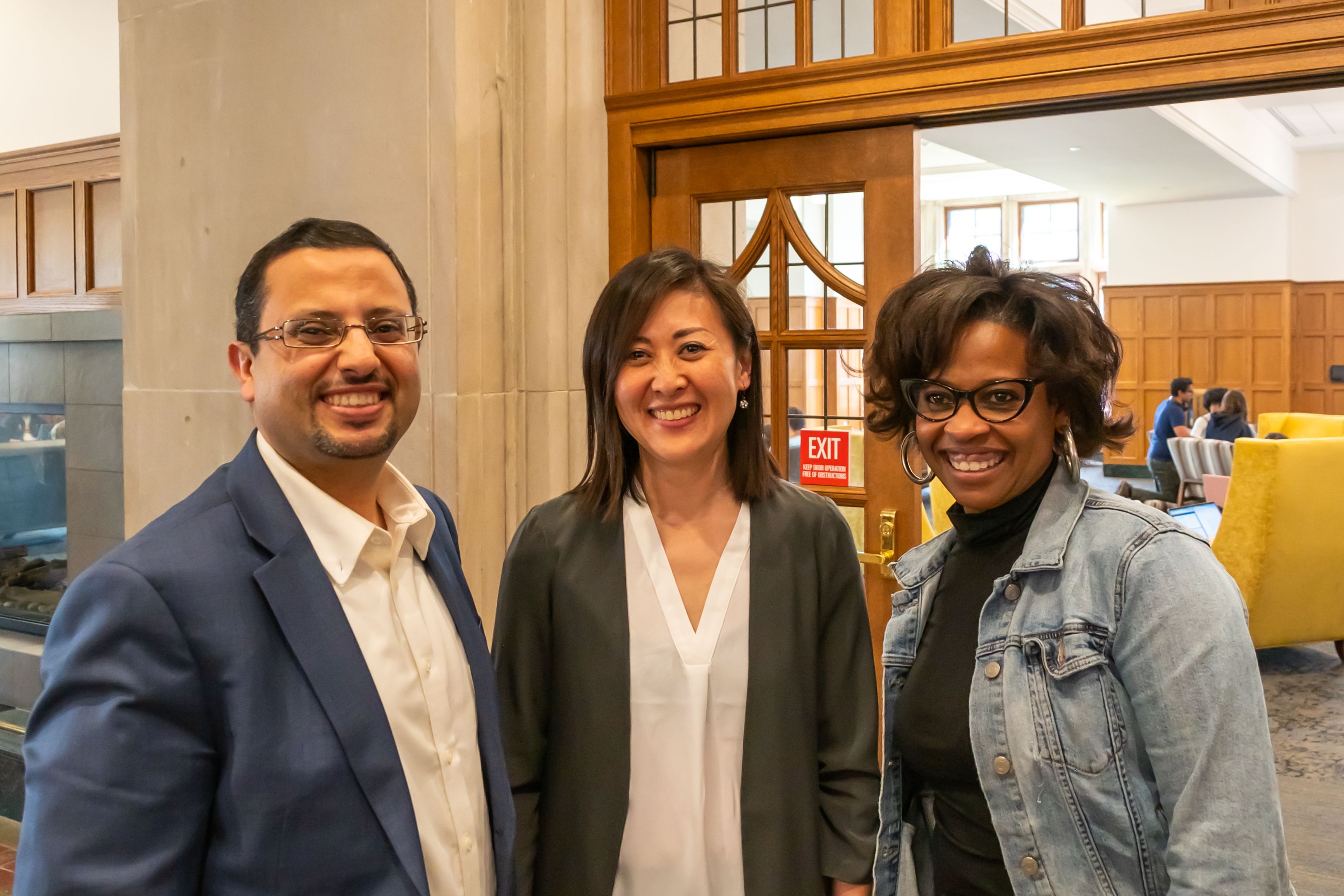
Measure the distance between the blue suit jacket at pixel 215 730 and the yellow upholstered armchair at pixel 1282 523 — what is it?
5.16 meters

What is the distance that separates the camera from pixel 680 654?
61.9 inches

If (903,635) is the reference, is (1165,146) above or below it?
above

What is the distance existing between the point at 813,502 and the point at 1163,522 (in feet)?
1.97

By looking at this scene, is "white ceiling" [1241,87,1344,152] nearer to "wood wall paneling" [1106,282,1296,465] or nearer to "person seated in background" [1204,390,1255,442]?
"wood wall paneling" [1106,282,1296,465]

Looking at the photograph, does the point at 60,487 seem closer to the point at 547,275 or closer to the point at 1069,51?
the point at 547,275

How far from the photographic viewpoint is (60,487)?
15.5 feet

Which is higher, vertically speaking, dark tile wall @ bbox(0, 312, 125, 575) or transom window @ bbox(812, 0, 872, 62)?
transom window @ bbox(812, 0, 872, 62)

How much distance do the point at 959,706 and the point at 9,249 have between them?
4.72 metres

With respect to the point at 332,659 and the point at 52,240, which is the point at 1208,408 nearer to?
the point at 52,240

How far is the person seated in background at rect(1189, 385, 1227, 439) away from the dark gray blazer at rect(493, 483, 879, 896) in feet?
29.3

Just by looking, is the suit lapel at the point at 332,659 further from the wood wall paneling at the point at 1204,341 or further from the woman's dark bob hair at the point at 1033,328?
the wood wall paneling at the point at 1204,341

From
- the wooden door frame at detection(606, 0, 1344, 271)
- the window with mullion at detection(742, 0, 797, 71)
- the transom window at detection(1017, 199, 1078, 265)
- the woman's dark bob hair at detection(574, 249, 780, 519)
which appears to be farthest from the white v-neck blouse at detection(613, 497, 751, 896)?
the transom window at detection(1017, 199, 1078, 265)

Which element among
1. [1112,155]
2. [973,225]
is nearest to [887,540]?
[1112,155]

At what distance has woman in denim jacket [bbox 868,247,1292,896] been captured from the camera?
1.11m
